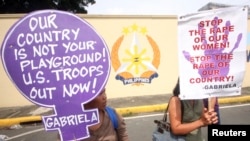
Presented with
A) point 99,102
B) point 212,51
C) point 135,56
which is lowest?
point 135,56

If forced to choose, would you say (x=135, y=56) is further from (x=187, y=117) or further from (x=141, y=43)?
(x=187, y=117)

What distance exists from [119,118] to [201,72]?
63cm

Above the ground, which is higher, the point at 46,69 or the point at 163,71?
the point at 46,69

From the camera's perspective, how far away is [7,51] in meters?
1.84

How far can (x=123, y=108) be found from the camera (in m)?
8.72

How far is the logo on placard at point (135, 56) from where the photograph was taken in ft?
33.1

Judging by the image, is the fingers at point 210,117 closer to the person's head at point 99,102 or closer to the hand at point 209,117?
the hand at point 209,117

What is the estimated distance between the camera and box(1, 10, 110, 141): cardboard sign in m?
1.85

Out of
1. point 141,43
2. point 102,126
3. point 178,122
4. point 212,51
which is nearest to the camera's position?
point 102,126

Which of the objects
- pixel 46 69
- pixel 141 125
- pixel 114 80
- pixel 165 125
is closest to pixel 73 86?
pixel 46 69

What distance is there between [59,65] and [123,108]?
692cm

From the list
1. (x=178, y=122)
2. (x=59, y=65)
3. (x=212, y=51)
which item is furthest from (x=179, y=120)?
(x=59, y=65)

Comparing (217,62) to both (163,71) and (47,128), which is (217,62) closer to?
(47,128)

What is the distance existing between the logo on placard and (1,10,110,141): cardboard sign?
26.4 feet
